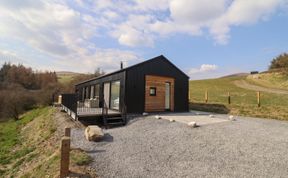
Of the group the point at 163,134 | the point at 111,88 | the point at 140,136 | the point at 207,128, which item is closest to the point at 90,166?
the point at 140,136

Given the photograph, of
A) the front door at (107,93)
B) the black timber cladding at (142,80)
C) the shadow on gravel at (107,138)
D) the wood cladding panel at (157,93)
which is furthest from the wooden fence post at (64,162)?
the front door at (107,93)

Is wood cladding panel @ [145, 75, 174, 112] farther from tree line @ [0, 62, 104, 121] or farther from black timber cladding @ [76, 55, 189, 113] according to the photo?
tree line @ [0, 62, 104, 121]

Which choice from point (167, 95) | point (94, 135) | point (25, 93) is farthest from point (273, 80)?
point (25, 93)

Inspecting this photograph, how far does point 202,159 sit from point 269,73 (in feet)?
126

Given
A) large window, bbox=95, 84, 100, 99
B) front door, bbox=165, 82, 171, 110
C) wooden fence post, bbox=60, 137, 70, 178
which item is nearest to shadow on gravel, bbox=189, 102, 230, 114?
front door, bbox=165, 82, 171, 110

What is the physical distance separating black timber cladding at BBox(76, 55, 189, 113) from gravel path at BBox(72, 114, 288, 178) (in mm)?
4153

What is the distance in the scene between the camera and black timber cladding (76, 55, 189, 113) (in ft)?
38.6

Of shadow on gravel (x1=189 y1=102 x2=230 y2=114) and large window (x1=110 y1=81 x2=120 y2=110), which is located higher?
large window (x1=110 y1=81 x2=120 y2=110)

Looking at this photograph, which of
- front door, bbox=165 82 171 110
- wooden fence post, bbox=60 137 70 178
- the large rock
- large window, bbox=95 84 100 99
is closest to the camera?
wooden fence post, bbox=60 137 70 178

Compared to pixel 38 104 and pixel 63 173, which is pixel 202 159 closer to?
pixel 63 173

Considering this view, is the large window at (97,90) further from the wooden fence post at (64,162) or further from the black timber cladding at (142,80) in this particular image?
the wooden fence post at (64,162)

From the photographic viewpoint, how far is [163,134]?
7.14 meters

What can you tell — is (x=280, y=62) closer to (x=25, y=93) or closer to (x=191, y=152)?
(x=191, y=152)

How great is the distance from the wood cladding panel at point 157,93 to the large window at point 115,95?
70.8 inches
